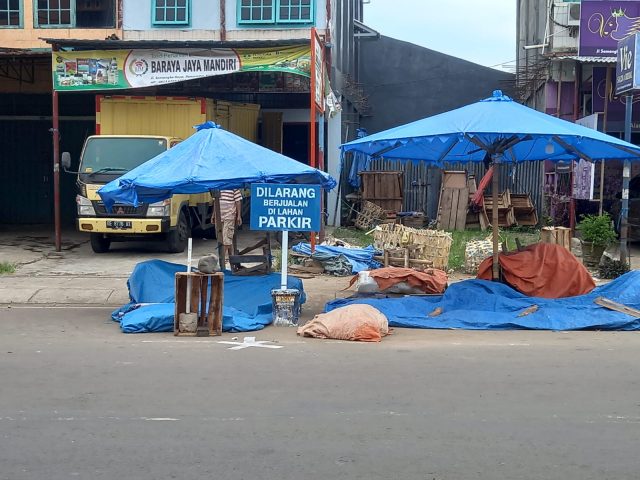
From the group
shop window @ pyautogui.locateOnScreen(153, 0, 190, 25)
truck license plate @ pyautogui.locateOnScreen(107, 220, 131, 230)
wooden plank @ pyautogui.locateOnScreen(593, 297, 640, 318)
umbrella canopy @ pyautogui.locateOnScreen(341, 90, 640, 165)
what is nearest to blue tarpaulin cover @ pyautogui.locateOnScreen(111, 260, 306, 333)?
umbrella canopy @ pyautogui.locateOnScreen(341, 90, 640, 165)

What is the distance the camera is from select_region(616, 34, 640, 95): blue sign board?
13414 mm

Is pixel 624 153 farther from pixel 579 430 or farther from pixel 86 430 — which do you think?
pixel 86 430

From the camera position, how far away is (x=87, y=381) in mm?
7406

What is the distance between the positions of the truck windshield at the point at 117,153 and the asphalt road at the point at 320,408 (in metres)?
7.24

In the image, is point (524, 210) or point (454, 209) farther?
point (524, 210)

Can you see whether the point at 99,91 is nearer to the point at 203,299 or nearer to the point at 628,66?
the point at 203,299

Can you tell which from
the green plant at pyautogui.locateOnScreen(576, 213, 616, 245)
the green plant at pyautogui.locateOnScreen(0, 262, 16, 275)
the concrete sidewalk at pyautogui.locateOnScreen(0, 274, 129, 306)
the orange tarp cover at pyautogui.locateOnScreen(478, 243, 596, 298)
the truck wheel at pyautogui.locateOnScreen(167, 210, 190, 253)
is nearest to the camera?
the orange tarp cover at pyautogui.locateOnScreen(478, 243, 596, 298)

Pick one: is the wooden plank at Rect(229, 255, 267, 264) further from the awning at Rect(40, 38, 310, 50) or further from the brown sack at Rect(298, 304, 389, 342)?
the awning at Rect(40, 38, 310, 50)

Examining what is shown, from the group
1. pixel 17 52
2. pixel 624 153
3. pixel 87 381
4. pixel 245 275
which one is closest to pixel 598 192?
pixel 624 153

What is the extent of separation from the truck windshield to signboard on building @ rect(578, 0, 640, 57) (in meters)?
9.08

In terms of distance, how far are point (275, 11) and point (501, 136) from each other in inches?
440

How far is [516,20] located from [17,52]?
17696mm

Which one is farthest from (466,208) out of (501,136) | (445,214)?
(501,136)

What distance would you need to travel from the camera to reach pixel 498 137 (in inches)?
442
